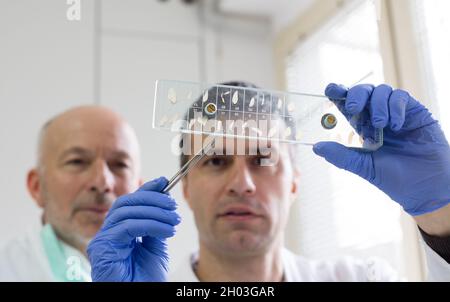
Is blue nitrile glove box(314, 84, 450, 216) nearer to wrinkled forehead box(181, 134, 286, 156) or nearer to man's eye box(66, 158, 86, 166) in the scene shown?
wrinkled forehead box(181, 134, 286, 156)

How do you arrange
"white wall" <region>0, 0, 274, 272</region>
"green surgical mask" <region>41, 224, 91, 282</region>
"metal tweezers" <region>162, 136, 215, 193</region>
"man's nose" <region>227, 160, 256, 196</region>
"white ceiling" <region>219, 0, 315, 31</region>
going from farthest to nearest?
1. "white ceiling" <region>219, 0, 315, 31</region>
2. "white wall" <region>0, 0, 274, 272</region>
3. "green surgical mask" <region>41, 224, 91, 282</region>
4. "man's nose" <region>227, 160, 256, 196</region>
5. "metal tweezers" <region>162, 136, 215, 193</region>

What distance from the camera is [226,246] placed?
3.73 feet

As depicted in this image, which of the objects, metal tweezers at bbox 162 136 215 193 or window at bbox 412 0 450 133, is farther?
window at bbox 412 0 450 133

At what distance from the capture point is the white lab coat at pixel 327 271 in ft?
3.87

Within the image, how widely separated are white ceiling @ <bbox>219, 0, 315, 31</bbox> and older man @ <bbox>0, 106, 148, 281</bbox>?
691 millimetres

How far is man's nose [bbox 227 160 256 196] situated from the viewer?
3.66 feet

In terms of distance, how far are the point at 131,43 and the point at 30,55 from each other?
50 centimetres

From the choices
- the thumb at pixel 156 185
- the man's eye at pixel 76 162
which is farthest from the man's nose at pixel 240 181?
the man's eye at pixel 76 162

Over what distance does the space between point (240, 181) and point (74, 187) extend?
1.32 feet

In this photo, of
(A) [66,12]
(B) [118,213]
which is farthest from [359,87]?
(A) [66,12]

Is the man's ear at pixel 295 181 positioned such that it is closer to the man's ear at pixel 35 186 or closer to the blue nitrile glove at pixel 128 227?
A: the blue nitrile glove at pixel 128 227

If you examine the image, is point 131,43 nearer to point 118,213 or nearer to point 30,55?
point 30,55

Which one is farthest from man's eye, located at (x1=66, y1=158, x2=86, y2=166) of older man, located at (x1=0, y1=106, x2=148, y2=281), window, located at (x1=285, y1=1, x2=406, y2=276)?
window, located at (x1=285, y1=1, x2=406, y2=276)
